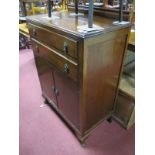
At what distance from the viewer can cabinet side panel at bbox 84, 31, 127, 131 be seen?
95 centimetres

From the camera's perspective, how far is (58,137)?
4.79 ft

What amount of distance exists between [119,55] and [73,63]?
0.39m

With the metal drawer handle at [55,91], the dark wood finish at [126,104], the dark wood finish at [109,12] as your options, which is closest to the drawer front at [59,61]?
the metal drawer handle at [55,91]

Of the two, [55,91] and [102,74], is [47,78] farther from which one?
[102,74]

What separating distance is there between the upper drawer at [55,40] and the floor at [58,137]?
824 millimetres

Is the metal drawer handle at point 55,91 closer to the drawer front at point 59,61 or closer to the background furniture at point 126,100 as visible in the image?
the drawer front at point 59,61

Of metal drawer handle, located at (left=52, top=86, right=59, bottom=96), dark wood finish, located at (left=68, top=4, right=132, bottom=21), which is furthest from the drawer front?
dark wood finish, located at (left=68, top=4, right=132, bottom=21)

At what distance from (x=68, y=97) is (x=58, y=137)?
47 centimetres

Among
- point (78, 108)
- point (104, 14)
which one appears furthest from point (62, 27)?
point (78, 108)

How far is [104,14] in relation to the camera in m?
1.24

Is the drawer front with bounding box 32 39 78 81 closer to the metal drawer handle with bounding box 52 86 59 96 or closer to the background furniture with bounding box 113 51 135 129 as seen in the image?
the metal drawer handle with bounding box 52 86 59 96

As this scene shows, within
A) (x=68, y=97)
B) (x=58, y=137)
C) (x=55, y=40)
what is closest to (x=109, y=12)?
(x=55, y=40)
